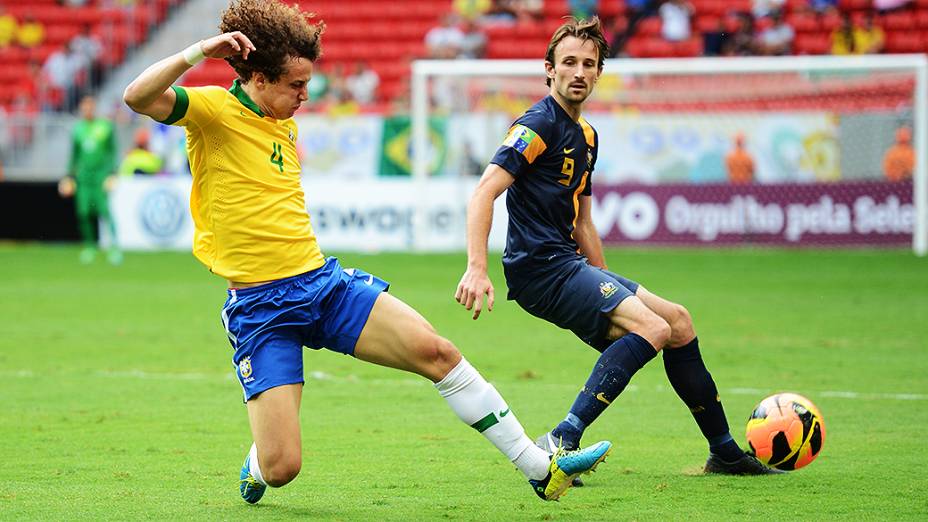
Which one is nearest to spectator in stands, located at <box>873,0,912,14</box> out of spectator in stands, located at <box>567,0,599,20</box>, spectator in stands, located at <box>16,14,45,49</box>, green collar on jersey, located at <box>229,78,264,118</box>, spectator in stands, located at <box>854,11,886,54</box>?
spectator in stands, located at <box>854,11,886,54</box>

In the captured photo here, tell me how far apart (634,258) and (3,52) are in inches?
655

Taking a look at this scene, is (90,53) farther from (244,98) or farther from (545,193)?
(244,98)

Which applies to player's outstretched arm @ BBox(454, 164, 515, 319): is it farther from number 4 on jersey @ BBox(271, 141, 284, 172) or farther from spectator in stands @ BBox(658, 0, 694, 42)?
spectator in stands @ BBox(658, 0, 694, 42)

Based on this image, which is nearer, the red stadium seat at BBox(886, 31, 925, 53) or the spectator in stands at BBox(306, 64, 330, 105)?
the red stadium seat at BBox(886, 31, 925, 53)

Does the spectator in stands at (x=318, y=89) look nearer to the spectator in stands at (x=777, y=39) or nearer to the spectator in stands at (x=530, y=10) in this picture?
the spectator in stands at (x=530, y=10)

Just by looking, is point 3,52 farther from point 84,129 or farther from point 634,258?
point 634,258

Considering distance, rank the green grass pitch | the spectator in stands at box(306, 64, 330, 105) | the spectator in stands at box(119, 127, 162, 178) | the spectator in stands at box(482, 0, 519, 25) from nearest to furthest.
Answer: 1. the green grass pitch
2. the spectator in stands at box(119, 127, 162, 178)
3. the spectator in stands at box(306, 64, 330, 105)
4. the spectator in stands at box(482, 0, 519, 25)

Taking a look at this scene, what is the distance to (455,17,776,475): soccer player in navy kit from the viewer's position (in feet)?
19.9

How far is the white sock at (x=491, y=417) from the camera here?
18.2 ft

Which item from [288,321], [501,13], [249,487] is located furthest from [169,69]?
[501,13]

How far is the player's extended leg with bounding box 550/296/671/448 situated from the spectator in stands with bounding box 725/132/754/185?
16123mm

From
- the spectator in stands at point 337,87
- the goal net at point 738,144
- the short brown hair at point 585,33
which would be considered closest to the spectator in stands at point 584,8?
the goal net at point 738,144

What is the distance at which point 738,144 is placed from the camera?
875 inches

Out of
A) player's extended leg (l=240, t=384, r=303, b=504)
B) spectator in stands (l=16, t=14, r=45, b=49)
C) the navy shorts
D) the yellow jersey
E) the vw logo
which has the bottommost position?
the vw logo
